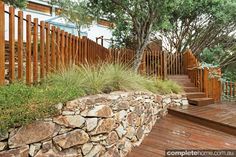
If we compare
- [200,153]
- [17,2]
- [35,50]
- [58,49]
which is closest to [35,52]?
[35,50]

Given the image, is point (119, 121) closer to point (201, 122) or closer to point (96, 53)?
point (201, 122)

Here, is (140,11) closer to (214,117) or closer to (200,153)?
(214,117)

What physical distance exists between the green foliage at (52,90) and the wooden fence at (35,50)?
10.5 inches

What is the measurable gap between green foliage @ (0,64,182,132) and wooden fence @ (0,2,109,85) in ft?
0.87

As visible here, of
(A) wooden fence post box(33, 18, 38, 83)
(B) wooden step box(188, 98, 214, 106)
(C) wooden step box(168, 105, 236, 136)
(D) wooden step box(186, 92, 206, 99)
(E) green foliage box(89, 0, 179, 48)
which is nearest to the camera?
(A) wooden fence post box(33, 18, 38, 83)

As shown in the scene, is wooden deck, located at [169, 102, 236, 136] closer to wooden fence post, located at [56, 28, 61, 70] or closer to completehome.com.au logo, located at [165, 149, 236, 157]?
completehome.com.au logo, located at [165, 149, 236, 157]

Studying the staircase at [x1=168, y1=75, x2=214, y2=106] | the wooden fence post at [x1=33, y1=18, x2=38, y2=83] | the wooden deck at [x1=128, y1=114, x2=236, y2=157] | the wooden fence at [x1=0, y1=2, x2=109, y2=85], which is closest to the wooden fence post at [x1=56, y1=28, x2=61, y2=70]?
the wooden fence at [x1=0, y1=2, x2=109, y2=85]

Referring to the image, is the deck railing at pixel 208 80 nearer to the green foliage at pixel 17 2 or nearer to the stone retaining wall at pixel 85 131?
the stone retaining wall at pixel 85 131

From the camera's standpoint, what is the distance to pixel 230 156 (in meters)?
3.45

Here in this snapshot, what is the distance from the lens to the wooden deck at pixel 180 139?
358cm

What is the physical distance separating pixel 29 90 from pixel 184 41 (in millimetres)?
8962

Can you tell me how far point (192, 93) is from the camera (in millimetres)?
6859

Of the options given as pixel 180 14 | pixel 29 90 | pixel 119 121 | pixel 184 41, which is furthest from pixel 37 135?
pixel 184 41

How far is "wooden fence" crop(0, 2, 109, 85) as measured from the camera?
A: 3035mm
